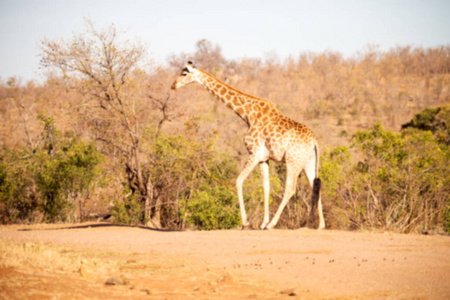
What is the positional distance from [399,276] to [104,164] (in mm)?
12095

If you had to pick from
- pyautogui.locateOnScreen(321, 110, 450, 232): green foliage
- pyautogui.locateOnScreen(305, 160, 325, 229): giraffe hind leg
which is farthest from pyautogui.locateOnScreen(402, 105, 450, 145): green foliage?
pyautogui.locateOnScreen(305, 160, 325, 229): giraffe hind leg

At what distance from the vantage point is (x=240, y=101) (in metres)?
11.4

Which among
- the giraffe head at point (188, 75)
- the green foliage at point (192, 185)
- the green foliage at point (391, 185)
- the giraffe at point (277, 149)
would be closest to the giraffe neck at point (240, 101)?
the giraffe at point (277, 149)

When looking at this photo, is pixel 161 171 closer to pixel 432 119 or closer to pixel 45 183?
pixel 45 183

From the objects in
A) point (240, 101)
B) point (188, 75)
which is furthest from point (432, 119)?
point (188, 75)

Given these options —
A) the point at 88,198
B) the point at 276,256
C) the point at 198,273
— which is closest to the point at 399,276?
the point at 276,256

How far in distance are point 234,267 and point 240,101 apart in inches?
220

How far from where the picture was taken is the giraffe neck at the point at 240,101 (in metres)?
11.1

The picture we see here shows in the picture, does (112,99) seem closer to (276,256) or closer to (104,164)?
(104,164)

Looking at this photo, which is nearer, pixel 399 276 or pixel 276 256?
pixel 399 276

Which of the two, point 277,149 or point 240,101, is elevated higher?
point 240,101

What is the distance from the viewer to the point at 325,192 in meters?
15.3

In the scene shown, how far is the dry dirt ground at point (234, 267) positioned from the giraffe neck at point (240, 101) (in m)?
3.12

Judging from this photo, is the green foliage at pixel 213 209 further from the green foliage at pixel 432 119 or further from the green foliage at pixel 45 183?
the green foliage at pixel 432 119
